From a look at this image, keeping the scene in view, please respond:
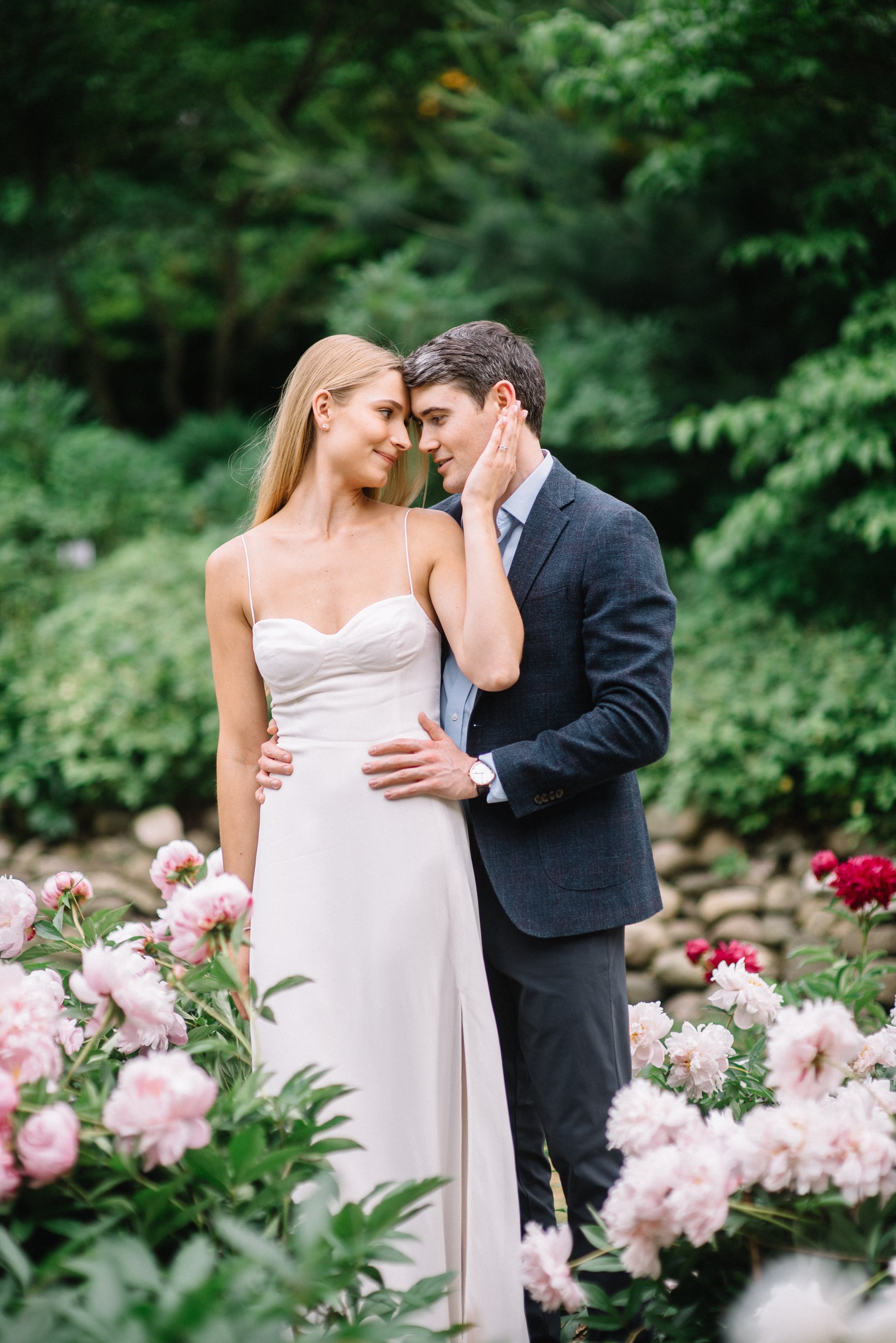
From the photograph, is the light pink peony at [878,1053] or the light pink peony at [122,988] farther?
the light pink peony at [878,1053]

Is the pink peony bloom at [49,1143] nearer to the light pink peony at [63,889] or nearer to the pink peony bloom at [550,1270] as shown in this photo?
the pink peony bloom at [550,1270]

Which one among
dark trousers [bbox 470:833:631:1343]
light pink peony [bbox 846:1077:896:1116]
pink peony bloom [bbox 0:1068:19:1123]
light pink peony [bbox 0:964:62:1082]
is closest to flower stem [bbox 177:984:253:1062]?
light pink peony [bbox 0:964:62:1082]

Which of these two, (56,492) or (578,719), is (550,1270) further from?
(56,492)

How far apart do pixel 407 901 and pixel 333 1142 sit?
756 millimetres

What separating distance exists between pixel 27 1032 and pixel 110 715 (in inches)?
196

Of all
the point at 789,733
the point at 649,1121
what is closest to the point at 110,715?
the point at 789,733

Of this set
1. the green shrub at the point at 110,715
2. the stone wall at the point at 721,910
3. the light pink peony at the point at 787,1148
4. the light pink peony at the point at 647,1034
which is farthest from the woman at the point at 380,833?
the green shrub at the point at 110,715

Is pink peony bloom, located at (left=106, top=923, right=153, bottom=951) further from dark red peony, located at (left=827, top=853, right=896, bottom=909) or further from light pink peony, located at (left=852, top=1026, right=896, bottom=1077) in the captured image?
dark red peony, located at (left=827, top=853, right=896, bottom=909)

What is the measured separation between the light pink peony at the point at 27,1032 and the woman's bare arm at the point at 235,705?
84 cm

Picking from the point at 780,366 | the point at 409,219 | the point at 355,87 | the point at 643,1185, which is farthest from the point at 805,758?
the point at 355,87

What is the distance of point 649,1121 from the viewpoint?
153 cm

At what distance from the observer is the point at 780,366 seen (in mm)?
7168

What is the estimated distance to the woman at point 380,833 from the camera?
2150 millimetres

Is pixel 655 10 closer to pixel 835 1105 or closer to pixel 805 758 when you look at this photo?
pixel 805 758
